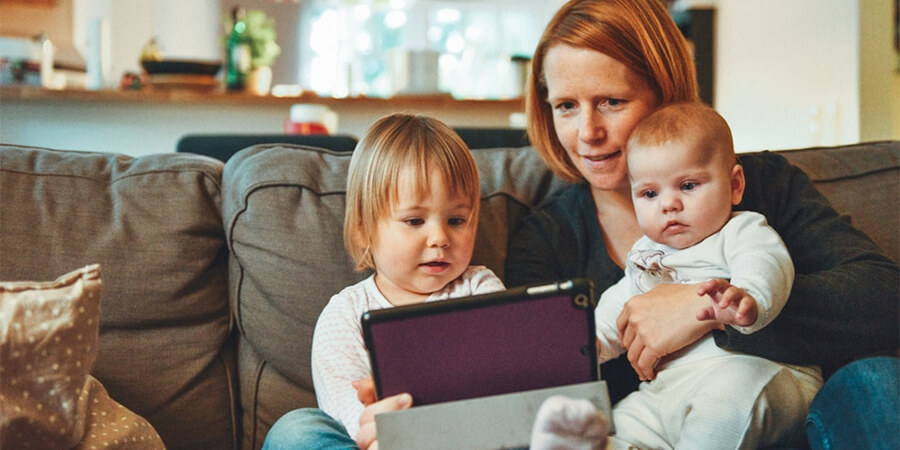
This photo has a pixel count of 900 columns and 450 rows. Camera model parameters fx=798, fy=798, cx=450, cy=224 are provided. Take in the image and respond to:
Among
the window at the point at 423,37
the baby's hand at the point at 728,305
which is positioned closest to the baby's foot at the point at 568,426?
the baby's hand at the point at 728,305

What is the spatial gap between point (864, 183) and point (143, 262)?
4.68ft

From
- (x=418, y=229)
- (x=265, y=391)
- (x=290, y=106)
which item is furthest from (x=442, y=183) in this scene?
(x=290, y=106)

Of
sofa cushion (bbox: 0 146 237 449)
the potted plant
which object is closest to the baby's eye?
sofa cushion (bbox: 0 146 237 449)

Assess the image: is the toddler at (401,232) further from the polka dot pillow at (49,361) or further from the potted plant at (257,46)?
the potted plant at (257,46)

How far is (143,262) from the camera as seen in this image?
1.43 meters

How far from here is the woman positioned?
1216mm

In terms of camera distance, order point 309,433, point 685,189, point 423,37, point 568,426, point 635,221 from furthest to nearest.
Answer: point 423,37
point 635,221
point 685,189
point 309,433
point 568,426

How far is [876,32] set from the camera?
3373 mm

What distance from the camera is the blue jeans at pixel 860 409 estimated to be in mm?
1025

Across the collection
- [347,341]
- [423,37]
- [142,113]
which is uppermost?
[423,37]

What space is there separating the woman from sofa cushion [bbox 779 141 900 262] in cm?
22

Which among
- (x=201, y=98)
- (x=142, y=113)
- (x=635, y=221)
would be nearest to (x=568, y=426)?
(x=635, y=221)

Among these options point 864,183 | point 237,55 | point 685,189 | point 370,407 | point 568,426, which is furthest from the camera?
point 237,55

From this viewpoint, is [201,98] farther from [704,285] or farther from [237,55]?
[704,285]
